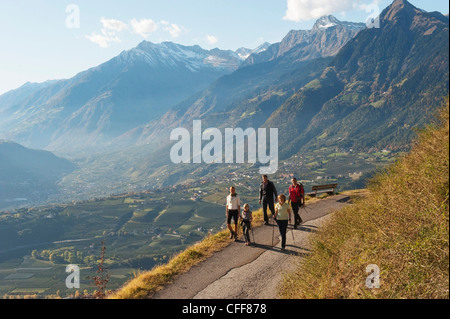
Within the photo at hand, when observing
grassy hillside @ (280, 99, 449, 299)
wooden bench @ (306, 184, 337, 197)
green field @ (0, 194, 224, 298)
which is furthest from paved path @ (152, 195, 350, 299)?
green field @ (0, 194, 224, 298)

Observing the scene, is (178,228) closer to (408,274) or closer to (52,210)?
(52,210)

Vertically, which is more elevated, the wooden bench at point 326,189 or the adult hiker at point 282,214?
the adult hiker at point 282,214

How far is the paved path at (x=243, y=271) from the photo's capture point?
8.86m

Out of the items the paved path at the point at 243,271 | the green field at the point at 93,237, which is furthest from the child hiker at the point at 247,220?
the green field at the point at 93,237

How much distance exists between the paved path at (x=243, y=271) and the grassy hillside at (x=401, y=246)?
1.19 metres

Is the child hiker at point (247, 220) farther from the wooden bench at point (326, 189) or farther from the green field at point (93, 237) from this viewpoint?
the green field at point (93, 237)

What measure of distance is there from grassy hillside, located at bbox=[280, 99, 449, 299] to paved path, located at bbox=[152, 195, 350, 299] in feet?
3.92

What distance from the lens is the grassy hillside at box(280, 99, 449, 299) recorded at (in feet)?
19.3

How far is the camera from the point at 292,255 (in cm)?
1141
